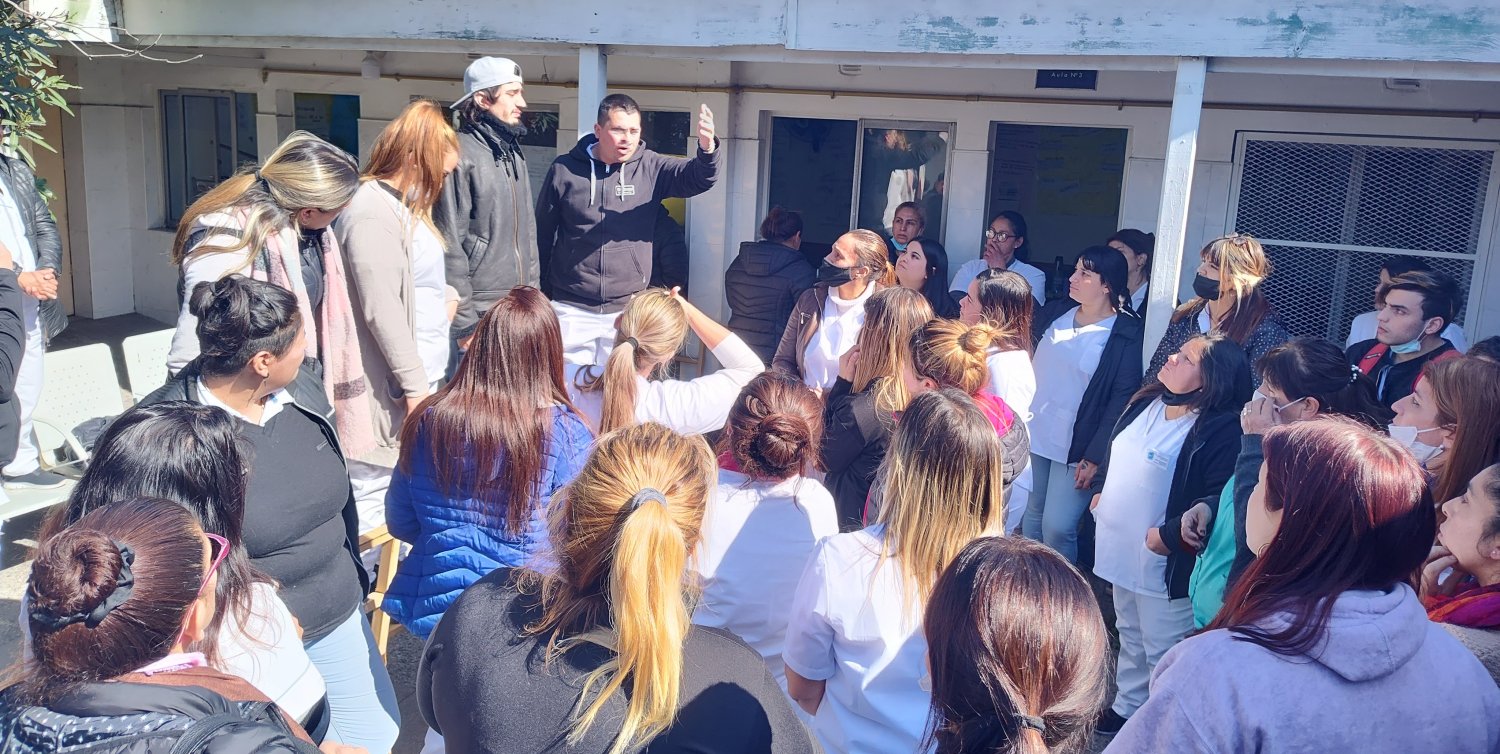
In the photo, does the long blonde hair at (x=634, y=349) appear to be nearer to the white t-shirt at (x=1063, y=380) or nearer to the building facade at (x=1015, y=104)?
the white t-shirt at (x=1063, y=380)

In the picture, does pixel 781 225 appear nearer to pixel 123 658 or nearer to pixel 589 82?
pixel 589 82

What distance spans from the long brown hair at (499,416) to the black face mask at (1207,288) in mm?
2912

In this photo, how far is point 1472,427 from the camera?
2.81 m

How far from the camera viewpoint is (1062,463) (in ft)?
15.3

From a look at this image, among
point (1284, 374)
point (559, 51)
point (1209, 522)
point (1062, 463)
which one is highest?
point (559, 51)

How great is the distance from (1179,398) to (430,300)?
2.72 metres

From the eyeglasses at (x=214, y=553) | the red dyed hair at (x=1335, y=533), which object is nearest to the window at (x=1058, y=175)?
the red dyed hair at (x=1335, y=533)

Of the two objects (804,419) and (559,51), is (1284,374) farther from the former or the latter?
(559,51)

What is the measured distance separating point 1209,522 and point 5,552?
187 inches

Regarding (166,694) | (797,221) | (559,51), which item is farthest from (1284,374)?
(559,51)

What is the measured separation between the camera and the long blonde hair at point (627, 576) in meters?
1.69

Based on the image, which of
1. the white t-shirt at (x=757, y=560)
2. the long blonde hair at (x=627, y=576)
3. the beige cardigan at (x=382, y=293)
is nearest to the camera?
the long blonde hair at (x=627, y=576)

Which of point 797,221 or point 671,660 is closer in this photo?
point 671,660

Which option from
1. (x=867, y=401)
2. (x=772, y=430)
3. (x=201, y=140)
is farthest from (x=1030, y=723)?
(x=201, y=140)
